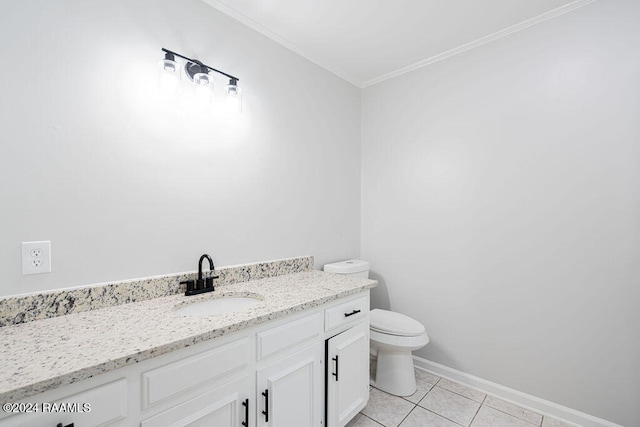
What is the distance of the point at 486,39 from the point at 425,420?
256 centimetres

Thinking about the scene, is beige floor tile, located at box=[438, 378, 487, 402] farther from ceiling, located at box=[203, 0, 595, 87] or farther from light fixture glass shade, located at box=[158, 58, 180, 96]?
light fixture glass shade, located at box=[158, 58, 180, 96]

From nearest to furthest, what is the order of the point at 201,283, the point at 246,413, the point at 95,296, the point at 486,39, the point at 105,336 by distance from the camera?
the point at 105,336 → the point at 246,413 → the point at 95,296 → the point at 201,283 → the point at 486,39

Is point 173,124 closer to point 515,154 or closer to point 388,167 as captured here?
point 388,167

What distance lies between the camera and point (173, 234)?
1432mm

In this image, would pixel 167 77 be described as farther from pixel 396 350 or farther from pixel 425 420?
pixel 425 420

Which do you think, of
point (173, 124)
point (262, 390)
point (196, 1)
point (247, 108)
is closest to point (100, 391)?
point (262, 390)

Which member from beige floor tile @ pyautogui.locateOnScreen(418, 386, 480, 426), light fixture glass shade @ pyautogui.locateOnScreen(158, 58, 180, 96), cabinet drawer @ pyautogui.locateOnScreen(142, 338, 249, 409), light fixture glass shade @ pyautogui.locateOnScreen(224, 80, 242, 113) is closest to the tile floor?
beige floor tile @ pyautogui.locateOnScreen(418, 386, 480, 426)

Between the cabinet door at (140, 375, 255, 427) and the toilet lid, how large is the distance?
43.9 inches

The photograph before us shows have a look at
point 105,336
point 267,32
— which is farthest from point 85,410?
point 267,32

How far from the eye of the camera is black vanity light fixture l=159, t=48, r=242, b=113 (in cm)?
133

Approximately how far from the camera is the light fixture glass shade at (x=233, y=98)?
1576mm

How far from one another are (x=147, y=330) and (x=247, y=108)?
4.40 ft

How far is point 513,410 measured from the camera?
1.78 m

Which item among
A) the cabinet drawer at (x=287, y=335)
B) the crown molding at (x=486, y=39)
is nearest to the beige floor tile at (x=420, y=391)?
the cabinet drawer at (x=287, y=335)
